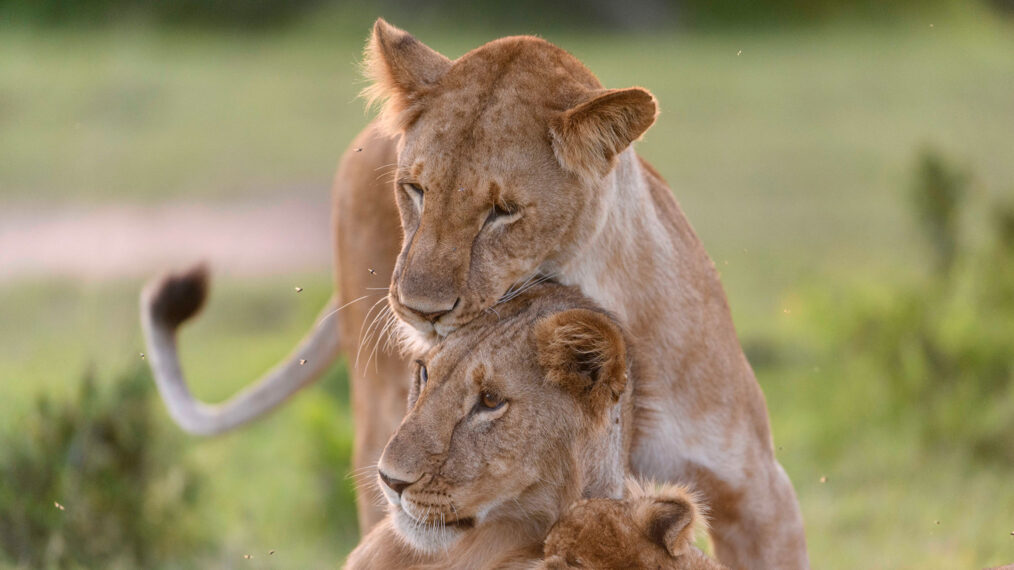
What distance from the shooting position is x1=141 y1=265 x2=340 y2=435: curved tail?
10.9 feet

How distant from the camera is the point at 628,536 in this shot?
1.83 meters

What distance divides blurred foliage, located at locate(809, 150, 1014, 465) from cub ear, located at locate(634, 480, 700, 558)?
112 inches

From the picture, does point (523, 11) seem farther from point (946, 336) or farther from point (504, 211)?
point (504, 211)

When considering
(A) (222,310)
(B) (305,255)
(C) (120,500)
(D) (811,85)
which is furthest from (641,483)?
(D) (811,85)

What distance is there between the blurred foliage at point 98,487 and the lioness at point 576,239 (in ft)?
3.87

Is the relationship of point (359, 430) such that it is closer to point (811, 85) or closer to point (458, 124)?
point (458, 124)

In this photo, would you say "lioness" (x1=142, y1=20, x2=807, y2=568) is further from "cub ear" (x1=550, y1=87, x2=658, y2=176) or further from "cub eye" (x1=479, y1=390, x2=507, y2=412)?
"cub eye" (x1=479, y1=390, x2=507, y2=412)

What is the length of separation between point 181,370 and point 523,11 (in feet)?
26.7

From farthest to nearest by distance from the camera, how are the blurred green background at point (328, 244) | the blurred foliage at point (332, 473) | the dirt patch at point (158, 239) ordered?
1. the dirt patch at point (158, 239)
2. the blurred foliage at point (332, 473)
3. the blurred green background at point (328, 244)

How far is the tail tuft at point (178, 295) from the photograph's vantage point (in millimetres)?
3295

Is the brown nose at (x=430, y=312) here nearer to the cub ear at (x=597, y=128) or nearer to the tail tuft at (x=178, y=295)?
the cub ear at (x=597, y=128)

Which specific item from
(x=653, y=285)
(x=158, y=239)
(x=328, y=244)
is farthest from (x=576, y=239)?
(x=158, y=239)

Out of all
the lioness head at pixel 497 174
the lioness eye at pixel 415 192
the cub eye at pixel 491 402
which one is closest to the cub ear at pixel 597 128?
the lioness head at pixel 497 174

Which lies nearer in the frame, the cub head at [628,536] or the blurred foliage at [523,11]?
the cub head at [628,536]
